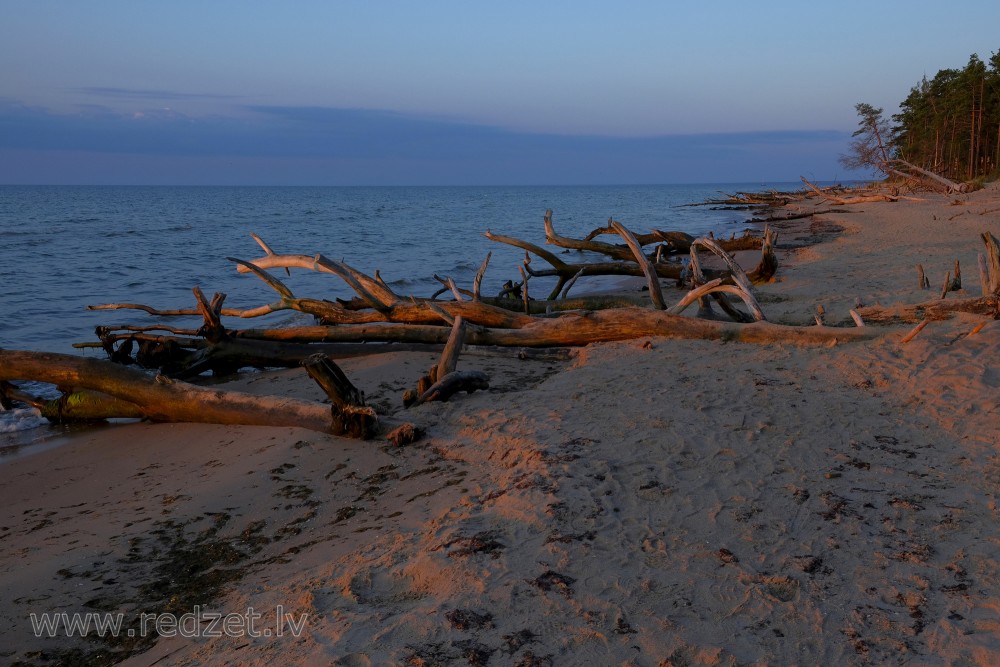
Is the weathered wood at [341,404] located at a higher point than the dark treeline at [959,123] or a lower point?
lower

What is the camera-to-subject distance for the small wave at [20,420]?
6.29 m

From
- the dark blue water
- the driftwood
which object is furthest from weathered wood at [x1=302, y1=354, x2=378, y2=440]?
the dark blue water

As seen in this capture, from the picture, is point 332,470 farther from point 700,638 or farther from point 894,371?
point 894,371

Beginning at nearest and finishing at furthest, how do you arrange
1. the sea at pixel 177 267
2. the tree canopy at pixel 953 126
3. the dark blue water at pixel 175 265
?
the sea at pixel 177 267 → the dark blue water at pixel 175 265 → the tree canopy at pixel 953 126

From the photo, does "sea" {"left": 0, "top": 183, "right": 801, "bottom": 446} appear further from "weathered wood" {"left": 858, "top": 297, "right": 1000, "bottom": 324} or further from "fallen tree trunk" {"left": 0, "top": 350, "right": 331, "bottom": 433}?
"weathered wood" {"left": 858, "top": 297, "right": 1000, "bottom": 324}

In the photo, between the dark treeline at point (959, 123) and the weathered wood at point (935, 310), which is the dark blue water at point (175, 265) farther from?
the dark treeline at point (959, 123)

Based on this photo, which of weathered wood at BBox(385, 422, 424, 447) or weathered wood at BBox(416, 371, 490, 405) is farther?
weathered wood at BBox(416, 371, 490, 405)

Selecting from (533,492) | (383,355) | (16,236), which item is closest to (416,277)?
(383,355)

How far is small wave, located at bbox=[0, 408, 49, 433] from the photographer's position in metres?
6.29

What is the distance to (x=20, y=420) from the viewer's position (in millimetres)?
6441

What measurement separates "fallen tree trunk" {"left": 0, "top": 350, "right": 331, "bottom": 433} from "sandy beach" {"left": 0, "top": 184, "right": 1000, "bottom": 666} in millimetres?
124

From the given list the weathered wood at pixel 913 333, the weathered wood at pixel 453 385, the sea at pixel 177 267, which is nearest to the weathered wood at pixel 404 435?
the weathered wood at pixel 453 385

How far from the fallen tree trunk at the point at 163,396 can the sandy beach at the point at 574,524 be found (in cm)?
12

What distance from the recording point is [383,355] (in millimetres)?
7289
